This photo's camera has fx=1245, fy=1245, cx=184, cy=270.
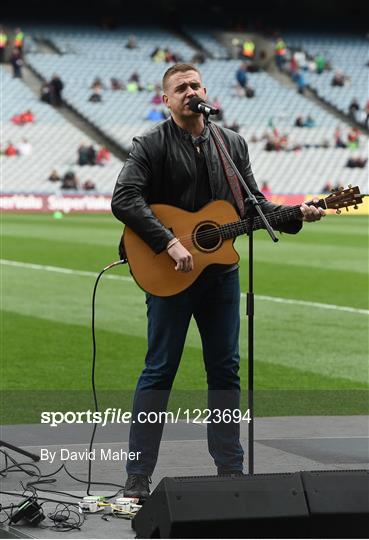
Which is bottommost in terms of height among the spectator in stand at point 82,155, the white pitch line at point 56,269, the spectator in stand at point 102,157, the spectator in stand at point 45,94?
the white pitch line at point 56,269

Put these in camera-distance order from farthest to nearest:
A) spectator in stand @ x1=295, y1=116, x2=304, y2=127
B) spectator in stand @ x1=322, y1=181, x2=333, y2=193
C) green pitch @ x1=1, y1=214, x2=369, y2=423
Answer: spectator in stand @ x1=295, y1=116, x2=304, y2=127 < spectator in stand @ x1=322, y1=181, x2=333, y2=193 < green pitch @ x1=1, y1=214, x2=369, y2=423

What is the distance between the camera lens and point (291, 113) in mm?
54188

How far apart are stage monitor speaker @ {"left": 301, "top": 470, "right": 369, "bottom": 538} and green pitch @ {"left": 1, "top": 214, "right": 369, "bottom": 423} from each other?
4.23 metres

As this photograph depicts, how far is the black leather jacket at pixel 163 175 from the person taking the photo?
20.4 ft

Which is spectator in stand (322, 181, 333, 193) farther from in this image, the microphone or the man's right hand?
the man's right hand

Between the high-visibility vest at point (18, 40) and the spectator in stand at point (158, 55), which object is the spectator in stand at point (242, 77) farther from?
the high-visibility vest at point (18, 40)

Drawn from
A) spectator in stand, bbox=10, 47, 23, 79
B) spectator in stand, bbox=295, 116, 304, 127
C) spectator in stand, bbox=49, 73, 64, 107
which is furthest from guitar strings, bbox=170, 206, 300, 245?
spectator in stand, bbox=295, 116, 304, 127

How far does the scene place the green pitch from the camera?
1022cm

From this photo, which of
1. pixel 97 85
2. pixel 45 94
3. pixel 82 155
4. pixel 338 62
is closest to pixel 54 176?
pixel 82 155

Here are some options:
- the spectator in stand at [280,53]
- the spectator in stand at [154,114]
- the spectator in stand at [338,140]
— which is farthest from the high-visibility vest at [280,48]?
the spectator in stand at [154,114]

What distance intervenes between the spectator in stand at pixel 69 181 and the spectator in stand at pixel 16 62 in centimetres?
886

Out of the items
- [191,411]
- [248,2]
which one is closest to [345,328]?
[191,411]

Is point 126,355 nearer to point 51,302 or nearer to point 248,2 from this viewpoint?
point 51,302

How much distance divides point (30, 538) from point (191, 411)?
4.11 meters
